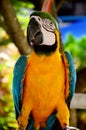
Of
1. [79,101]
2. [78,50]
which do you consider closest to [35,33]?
[79,101]

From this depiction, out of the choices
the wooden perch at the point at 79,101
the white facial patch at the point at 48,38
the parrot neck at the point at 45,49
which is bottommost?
the wooden perch at the point at 79,101

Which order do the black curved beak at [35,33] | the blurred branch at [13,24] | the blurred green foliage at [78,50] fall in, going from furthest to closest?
the blurred green foliage at [78,50], the blurred branch at [13,24], the black curved beak at [35,33]

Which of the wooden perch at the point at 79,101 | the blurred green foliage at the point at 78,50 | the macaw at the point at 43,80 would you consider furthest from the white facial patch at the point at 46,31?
the blurred green foliage at the point at 78,50

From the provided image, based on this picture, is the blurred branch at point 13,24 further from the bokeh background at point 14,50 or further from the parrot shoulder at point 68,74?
the parrot shoulder at point 68,74

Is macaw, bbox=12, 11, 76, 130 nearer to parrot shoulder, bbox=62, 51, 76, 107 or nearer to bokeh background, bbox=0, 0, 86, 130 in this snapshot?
parrot shoulder, bbox=62, 51, 76, 107

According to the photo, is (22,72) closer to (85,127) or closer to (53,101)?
(53,101)

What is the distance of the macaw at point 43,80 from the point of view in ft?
2.68

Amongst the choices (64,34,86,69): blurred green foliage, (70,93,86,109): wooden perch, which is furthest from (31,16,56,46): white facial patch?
(64,34,86,69): blurred green foliage

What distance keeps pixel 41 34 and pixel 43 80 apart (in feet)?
0.34

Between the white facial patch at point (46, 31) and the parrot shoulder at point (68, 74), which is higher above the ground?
the white facial patch at point (46, 31)

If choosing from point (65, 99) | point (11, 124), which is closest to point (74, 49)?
point (11, 124)

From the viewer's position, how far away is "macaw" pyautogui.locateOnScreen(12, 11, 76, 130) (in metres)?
0.82

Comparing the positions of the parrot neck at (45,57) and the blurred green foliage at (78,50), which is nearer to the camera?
the parrot neck at (45,57)

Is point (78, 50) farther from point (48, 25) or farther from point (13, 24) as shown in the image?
point (48, 25)
